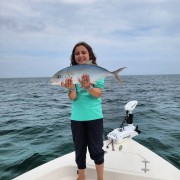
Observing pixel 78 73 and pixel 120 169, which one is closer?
pixel 78 73

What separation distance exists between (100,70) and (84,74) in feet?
0.74

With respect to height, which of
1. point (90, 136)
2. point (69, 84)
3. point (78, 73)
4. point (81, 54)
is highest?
point (81, 54)

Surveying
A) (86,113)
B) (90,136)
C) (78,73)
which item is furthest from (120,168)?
(78,73)

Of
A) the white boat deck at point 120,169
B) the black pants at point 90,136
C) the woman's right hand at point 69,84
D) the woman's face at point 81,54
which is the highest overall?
the woman's face at point 81,54

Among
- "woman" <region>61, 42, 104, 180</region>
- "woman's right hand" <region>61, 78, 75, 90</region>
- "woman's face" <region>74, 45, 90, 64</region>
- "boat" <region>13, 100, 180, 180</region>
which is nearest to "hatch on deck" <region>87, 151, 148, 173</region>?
A: "boat" <region>13, 100, 180, 180</region>

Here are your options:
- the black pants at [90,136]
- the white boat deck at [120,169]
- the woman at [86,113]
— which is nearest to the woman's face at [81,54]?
the woman at [86,113]

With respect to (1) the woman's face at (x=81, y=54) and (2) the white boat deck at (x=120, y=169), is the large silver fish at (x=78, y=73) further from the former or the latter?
(2) the white boat deck at (x=120, y=169)

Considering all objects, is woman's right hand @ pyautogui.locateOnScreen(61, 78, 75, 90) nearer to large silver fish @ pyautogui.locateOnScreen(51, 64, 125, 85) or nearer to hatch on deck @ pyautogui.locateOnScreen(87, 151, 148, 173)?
large silver fish @ pyautogui.locateOnScreen(51, 64, 125, 85)

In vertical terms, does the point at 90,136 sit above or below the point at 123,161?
above

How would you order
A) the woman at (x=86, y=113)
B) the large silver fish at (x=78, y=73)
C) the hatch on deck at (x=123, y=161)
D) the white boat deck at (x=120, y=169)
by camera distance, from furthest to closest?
1. the hatch on deck at (x=123, y=161)
2. the white boat deck at (x=120, y=169)
3. the woman at (x=86, y=113)
4. the large silver fish at (x=78, y=73)

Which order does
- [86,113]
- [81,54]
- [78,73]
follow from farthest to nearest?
[81,54] < [86,113] < [78,73]

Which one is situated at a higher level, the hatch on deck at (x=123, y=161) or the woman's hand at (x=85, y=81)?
the woman's hand at (x=85, y=81)

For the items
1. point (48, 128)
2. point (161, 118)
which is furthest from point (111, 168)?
point (161, 118)

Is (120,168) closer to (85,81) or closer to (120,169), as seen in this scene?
(120,169)
